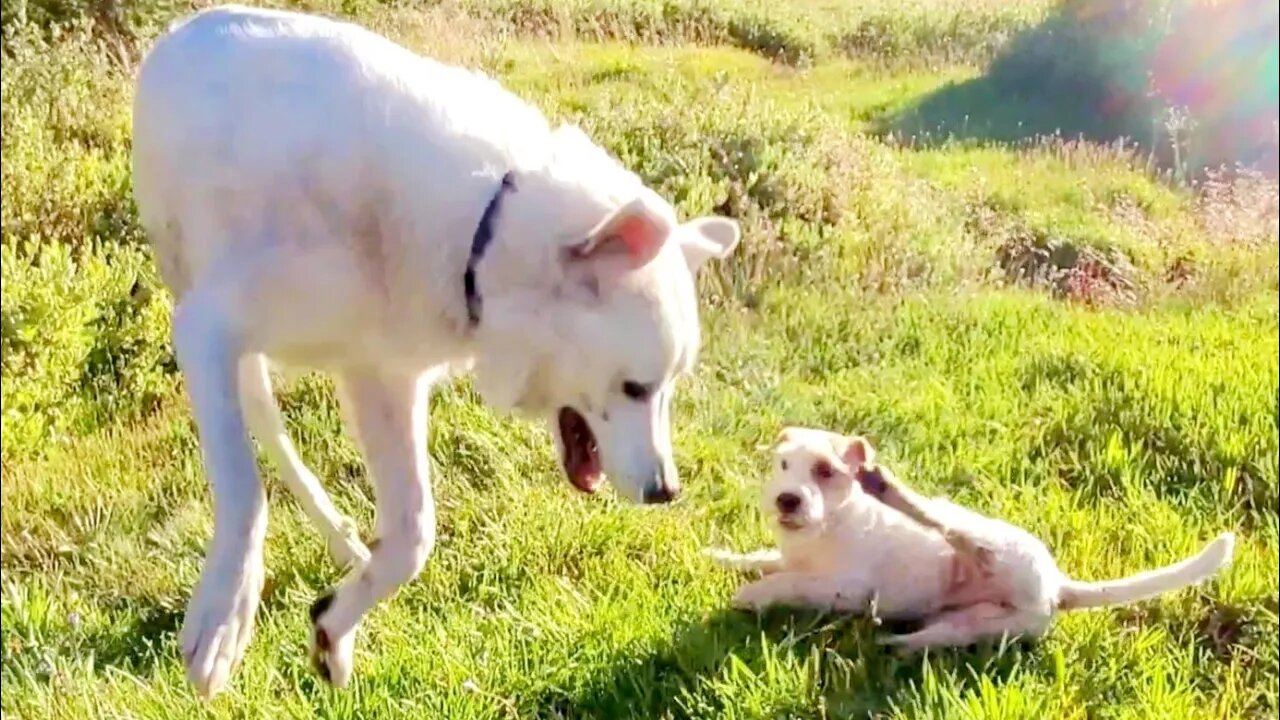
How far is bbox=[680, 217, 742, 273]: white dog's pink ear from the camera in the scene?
2.34m

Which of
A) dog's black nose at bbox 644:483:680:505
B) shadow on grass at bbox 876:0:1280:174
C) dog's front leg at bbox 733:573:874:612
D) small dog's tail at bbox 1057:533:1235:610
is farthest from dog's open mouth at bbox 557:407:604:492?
shadow on grass at bbox 876:0:1280:174

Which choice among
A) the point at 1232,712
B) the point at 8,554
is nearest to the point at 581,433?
the point at 8,554

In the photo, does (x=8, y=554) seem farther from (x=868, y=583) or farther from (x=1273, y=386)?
(x=1273, y=386)

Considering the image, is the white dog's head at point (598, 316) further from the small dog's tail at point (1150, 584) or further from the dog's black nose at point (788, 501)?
the small dog's tail at point (1150, 584)

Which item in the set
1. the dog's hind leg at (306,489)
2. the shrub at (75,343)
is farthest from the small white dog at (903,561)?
the shrub at (75,343)

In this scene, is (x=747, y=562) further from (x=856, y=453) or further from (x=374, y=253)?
(x=374, y=253)

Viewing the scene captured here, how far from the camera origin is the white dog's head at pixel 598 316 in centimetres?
211

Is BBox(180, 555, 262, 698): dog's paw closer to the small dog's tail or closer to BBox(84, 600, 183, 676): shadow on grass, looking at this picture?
BBox(84, 600, 183, 676): shadow on grass

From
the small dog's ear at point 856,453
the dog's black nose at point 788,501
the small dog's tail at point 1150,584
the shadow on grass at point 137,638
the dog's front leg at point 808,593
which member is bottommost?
the shadow on grass at point 137,638

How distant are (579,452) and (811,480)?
17.0 inches

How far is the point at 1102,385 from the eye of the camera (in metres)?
3.27

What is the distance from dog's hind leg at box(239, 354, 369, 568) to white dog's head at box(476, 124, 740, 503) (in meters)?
0.43

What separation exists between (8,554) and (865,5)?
5.89 feet

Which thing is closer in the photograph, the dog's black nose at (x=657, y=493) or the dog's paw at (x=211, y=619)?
the dog's paw at (x=211, y=619)
